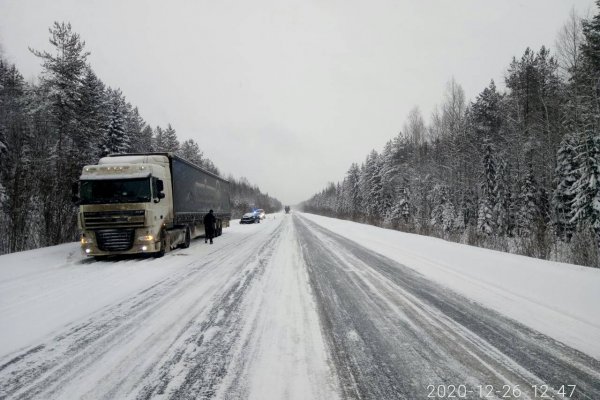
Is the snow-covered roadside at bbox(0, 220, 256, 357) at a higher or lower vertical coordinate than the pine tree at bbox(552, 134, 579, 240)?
lower

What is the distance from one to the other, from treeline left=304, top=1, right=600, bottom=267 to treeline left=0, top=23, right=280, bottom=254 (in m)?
19.3

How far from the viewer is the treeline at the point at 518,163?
18.8 metres

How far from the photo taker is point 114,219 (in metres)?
11.0

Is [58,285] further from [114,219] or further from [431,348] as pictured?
[431,348]

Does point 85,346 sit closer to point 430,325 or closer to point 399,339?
point 399,339

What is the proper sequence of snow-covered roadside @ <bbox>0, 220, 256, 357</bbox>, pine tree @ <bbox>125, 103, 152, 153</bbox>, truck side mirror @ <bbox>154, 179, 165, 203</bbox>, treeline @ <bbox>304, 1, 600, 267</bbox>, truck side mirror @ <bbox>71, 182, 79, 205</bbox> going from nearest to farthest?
snow-covered roadside @ <bbox>0, 220, 256, 357</bbox>
truck side mirror @ <bbox>71, 182, 79, 205</bbox>
truck side mirror @ <bbox>154, 179, 165, 203</bbox>
treeline @ <bbox>304, 1, 600, 267</bbox>
pine tree @ <bbox>125, 103, 152, 153</bbox>

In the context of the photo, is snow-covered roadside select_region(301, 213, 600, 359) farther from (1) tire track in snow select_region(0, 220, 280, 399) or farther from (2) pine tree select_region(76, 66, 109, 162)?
(2) pine tree select_region(76, 66, 109, 162)

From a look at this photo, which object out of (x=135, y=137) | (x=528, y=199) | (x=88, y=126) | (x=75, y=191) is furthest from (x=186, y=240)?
(x=135, y=137)

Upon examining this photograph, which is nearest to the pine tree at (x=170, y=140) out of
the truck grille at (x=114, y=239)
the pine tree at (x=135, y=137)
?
the pine tree at (x=135, y=137)

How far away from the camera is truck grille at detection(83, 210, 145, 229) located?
10.9 m

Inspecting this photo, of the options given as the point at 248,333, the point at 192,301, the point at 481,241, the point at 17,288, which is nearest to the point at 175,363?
the point at 248,333

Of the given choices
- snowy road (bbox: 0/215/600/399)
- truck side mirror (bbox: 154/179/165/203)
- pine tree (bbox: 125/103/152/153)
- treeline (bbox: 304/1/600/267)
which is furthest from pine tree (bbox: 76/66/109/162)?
treeline (bbox: 304/1/600/267)

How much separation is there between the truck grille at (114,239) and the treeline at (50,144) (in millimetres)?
4435

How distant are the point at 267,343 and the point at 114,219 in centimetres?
928
